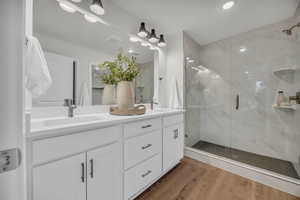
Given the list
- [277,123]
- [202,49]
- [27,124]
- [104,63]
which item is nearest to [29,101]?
[27,124]

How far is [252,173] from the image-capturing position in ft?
5.33

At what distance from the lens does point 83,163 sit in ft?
2.86

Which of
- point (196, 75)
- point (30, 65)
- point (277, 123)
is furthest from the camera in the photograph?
point (196, 75)

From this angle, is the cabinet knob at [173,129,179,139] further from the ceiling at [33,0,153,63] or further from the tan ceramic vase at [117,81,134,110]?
the ceiling at [33,0,153,63]

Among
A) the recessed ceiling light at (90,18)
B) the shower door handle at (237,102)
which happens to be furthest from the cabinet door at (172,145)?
the recessed ceiling light at (90,18)

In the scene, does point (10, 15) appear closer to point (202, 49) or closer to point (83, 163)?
point (83, 163)

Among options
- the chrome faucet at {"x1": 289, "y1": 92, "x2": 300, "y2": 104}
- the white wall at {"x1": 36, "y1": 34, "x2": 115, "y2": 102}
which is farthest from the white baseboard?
the white wall at {"x1": 36, "y1": 34, "x2": 115, "y2": 102}

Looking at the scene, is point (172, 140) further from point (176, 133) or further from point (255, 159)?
point (255, 159)

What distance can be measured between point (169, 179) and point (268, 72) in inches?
91.1

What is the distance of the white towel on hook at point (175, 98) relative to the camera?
7.06 ft

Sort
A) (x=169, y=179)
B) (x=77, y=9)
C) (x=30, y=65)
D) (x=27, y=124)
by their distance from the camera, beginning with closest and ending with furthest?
1. (x=27, y=124)
2. (x=30, y=65)
3. (x=77, y=9)
4. (x=169, y=179)

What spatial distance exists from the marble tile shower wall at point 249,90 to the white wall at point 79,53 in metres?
1.62

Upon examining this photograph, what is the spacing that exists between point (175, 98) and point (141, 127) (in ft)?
3.55

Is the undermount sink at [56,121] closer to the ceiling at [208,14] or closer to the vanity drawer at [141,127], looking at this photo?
the vanity drawer at [141,127]
